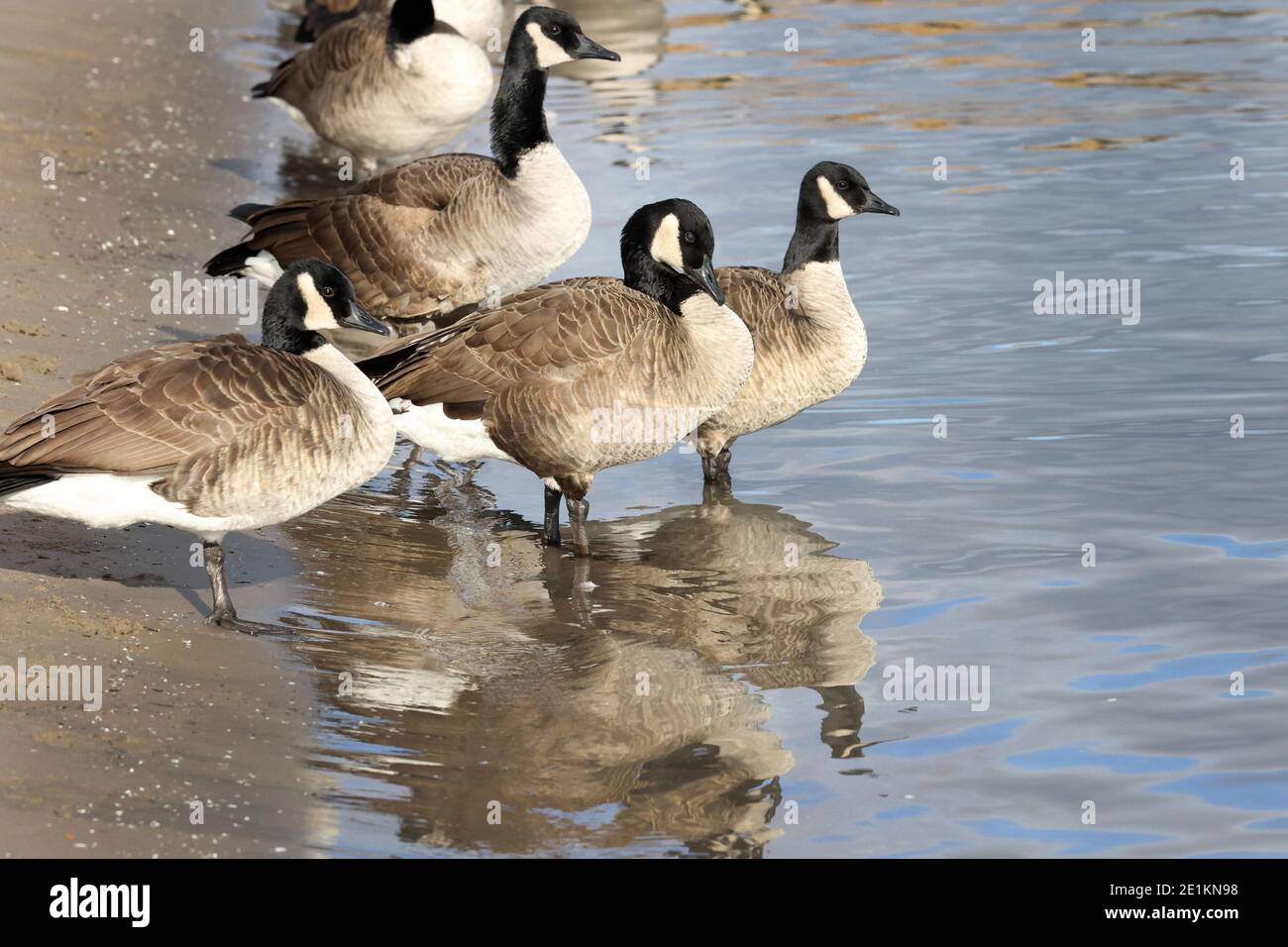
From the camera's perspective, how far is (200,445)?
726cm

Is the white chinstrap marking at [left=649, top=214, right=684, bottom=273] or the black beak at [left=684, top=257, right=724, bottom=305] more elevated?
Result: the white chinstrap marking at [left=649, top=214, right=684, bottom=273]

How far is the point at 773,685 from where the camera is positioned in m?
7.47

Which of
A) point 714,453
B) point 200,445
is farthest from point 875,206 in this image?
point 200,445

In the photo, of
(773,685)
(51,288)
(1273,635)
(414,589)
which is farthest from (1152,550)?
(51,288)

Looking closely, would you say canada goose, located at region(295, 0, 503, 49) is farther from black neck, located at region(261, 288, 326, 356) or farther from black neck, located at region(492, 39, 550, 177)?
black neck, located at region(261, 288, 326, 356)

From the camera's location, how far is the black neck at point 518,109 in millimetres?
11758

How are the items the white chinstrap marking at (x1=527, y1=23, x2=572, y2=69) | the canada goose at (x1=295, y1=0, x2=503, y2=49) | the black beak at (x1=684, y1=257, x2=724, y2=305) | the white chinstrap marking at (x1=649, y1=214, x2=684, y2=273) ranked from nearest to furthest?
the black beak at (x1=684, y1=257, x2=724, y2=305) → the white chinstrap marking at (x1=649, y1=214, x2=684, y2=273) → the white chinstrap marking at (x1=527, y1=23, x2=572, y2=69) → the canada goose at (x1=295, y1=0, x2=503, y2=49)

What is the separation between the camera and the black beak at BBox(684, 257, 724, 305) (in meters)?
9.05

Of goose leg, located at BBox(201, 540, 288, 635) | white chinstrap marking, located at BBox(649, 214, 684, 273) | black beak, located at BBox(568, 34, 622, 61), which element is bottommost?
goose leg, located at BBox(201, 540, 288, 635)

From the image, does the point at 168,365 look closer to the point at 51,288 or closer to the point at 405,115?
the point at 51,288

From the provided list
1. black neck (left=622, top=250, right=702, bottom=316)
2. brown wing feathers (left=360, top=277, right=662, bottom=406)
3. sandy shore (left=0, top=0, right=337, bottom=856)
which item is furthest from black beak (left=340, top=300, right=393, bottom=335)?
black neck (left=622, top=250, right=702, bottom=316)

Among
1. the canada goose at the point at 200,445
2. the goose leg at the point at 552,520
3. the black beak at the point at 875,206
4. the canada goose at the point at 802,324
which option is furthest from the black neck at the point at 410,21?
→ the canada goose at the point at 200,445

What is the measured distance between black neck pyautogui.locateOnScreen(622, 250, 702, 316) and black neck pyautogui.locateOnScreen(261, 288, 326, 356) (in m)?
2.07
